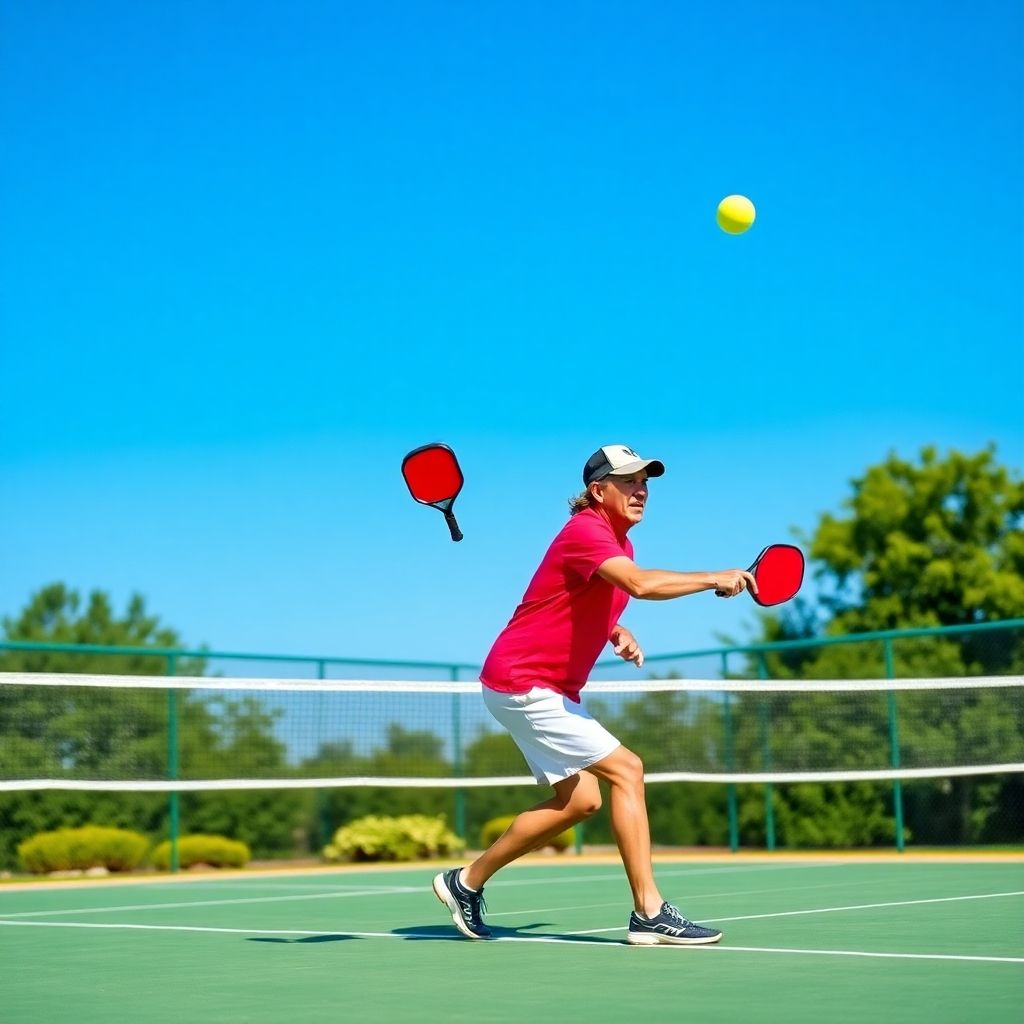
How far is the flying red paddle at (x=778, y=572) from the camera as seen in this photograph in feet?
21.6

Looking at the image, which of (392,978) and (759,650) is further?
(759,650)

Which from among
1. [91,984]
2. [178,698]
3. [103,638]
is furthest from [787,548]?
[103,638]

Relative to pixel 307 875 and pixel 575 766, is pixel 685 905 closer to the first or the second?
pixel 575 766

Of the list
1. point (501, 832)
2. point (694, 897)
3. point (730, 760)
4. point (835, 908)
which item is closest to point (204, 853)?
point (501, 832)

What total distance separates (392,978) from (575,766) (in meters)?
1.27

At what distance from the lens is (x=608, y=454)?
6.73 meters

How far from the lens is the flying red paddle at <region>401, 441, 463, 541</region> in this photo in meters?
7.04

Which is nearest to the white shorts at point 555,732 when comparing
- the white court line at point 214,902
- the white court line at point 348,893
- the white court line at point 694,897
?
the white court line at point 694,897

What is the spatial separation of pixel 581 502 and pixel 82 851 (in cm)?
1054

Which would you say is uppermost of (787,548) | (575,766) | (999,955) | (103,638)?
(103,638)

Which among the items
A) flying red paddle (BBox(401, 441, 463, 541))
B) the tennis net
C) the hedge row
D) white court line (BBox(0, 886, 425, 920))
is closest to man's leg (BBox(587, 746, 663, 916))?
flying red paddle (BBox(401, 441, 463, 541))

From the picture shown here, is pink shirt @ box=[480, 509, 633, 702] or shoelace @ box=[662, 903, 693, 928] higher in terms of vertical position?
pink shirt @ box=[480, 509, 633, 702]

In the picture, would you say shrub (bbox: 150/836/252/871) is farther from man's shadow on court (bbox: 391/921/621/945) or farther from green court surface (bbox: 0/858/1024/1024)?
man's shadow on court (bbox: 391/921/621/945)

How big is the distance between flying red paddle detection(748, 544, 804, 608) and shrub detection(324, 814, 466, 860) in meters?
10.7
